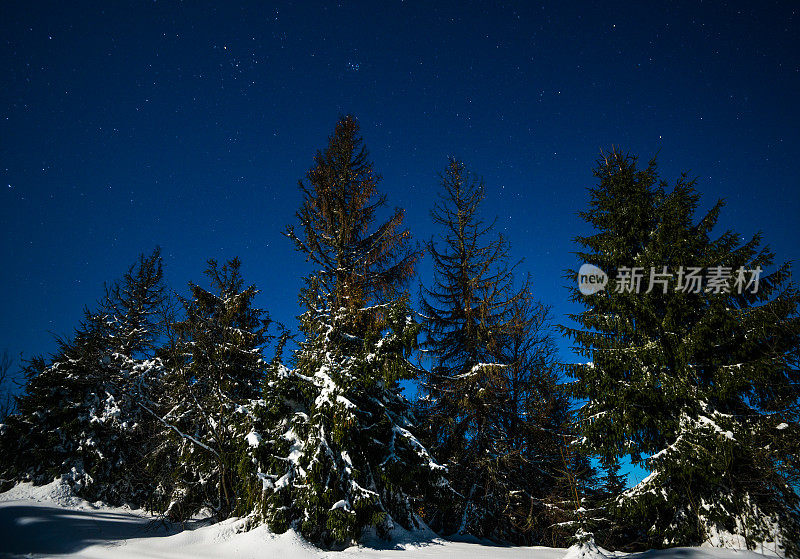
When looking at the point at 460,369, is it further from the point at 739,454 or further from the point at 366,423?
the point at 739,454

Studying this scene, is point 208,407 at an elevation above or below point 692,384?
below

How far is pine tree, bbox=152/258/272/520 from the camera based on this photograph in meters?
10.3

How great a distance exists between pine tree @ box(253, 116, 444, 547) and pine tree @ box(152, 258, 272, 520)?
0.98 meters

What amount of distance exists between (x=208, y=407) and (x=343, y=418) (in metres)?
5.69

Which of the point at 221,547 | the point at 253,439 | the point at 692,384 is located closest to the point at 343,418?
the point at 253,439

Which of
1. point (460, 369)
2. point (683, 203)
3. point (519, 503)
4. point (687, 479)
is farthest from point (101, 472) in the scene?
point (683, 203)

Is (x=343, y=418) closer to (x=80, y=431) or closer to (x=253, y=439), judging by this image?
(x=253, y=439)

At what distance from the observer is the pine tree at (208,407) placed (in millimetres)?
10273

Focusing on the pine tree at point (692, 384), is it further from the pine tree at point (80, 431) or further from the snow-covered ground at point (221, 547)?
the pine tree at point (80, 431)

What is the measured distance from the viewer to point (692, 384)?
8711 mm

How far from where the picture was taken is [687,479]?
8023mm

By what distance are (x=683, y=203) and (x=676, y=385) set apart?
18.8ft

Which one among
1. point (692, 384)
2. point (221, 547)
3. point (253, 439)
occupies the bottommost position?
point (221, 547)

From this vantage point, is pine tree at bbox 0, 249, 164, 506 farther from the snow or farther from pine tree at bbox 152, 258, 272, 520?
the snow
